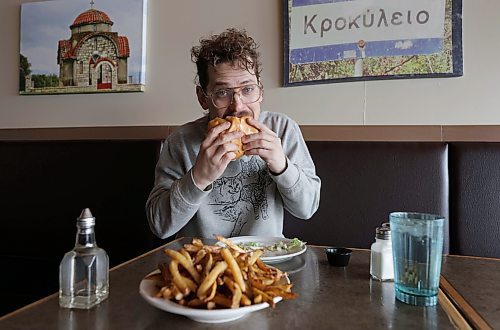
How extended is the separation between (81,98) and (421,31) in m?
1.81

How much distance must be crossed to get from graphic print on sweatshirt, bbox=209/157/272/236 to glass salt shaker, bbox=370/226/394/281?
0.64 metres

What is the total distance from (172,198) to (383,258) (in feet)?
2.13

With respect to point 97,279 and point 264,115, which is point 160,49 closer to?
point 264,115

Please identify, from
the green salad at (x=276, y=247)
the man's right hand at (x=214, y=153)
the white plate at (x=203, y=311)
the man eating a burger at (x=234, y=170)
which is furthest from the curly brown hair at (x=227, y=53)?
the white plate at (x=203, y=311)

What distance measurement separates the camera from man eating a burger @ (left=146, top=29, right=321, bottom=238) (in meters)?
1.22

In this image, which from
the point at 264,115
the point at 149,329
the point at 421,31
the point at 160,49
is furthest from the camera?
the point at 160,49

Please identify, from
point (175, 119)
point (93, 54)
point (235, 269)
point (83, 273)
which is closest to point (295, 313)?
point (235, 269)

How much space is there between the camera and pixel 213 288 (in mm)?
620

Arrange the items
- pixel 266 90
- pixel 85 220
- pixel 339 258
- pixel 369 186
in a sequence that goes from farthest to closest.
Result: 1. pixel 266 90
2. pixel 369 186
3. pixel 339 258
4. pixel 85 220

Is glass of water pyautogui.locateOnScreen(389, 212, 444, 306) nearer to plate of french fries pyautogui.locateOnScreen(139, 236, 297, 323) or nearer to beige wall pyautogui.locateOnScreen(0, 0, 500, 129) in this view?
plate of french fries pyautogui.locateOnScreen(139, 236, 297, 323)

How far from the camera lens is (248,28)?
6.77ft

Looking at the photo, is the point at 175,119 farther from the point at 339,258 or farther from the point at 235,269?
the point at 235,269

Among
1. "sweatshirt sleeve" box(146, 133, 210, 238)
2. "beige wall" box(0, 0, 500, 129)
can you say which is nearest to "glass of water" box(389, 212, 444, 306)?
"sweatshirt sleeve" box(146, 133, 210, 238)

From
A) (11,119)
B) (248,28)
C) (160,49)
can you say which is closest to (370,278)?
(248,28)
